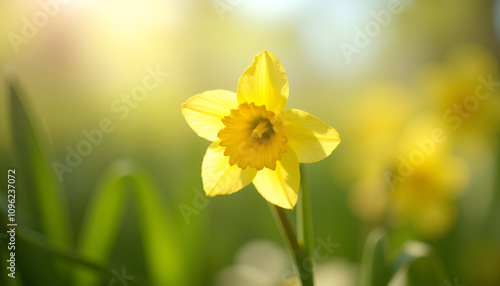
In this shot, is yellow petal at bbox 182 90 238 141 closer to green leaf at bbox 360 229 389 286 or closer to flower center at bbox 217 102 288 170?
flower center at bbox 217 102 288 170

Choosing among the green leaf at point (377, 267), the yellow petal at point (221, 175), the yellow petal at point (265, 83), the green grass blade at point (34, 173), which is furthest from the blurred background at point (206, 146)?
the yellow petal at point (265, 83)

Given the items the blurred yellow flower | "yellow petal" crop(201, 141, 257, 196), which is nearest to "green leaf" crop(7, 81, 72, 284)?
"yellow petal" crop(201, 141, 257, 196)

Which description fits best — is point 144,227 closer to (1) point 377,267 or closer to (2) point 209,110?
(2) point 209,110

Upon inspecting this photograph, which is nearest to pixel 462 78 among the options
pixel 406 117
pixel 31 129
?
pixel 406 117

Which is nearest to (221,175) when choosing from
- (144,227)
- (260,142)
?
(260,142)

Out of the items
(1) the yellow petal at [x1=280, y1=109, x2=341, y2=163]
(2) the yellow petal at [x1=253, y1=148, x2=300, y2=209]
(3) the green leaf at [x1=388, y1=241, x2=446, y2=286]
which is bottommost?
(3) the green leaf at [x1=388, y1=241, x2=446, y2=286]

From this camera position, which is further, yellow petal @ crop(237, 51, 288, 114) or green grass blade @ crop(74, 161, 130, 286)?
green grass blade @ crop(74, 161, 130, 286)

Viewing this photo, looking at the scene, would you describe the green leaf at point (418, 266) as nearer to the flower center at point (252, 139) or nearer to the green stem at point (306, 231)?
the green stem at point (306, 231)
